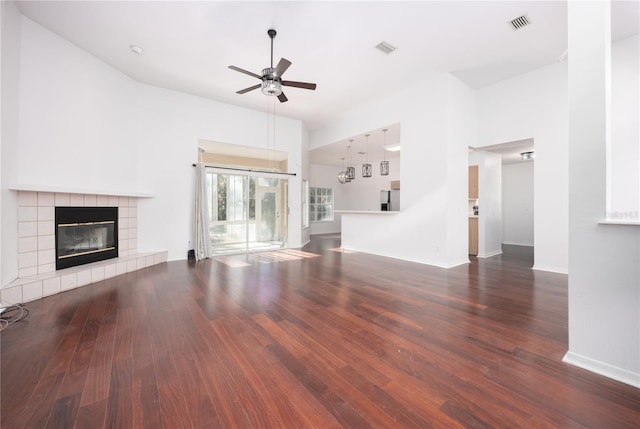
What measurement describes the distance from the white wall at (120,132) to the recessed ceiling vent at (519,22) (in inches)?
194

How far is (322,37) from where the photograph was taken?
362 cm

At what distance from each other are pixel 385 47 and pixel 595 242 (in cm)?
351

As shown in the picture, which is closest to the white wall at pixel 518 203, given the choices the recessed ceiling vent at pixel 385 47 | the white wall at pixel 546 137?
the white wall at pixel 546 137

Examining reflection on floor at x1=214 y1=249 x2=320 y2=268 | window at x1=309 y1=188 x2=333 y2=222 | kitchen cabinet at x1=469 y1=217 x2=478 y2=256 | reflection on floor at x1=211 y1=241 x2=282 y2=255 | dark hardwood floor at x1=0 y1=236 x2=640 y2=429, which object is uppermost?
window at x1=309 y1=188 x2=333 y2=222

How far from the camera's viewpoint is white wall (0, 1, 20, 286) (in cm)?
288

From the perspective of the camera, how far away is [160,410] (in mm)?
1362

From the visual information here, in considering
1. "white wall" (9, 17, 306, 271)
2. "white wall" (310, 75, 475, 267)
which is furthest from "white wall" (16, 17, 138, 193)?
"white wall" (310, 75, 475, 267)

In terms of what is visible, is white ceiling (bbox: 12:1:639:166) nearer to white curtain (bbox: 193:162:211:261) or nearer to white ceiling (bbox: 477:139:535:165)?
white ceiling (bbox: 477:139:535:165)

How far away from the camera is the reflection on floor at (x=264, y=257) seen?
5.21 metres

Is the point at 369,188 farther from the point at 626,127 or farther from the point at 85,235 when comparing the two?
the point at 85,235

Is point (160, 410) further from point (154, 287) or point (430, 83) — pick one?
point (430, 83)

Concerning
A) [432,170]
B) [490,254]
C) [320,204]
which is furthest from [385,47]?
[320,204]

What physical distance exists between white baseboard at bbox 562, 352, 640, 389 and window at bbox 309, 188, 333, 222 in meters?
8.98

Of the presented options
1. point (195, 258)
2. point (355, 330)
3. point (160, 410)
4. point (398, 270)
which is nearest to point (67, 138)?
point (195, 258)
